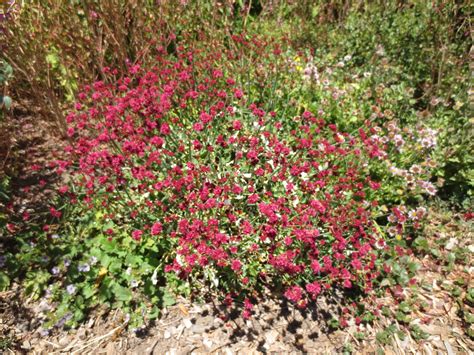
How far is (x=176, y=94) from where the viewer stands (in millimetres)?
3611

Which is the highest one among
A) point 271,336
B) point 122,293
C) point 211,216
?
point 211,216

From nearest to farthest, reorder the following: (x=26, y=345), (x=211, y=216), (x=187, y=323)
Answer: (x=26, y=345)
(x=187, y=323)
(x=211, y=216)

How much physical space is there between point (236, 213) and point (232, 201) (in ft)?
0.37

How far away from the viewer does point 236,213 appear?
2832mm

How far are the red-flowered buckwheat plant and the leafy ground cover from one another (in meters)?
0.02

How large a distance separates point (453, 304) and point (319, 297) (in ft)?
4.33

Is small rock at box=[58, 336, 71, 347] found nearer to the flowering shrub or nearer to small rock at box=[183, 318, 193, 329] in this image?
the flowering shrub

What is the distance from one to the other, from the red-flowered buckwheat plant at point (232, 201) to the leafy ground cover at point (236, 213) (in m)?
0.02

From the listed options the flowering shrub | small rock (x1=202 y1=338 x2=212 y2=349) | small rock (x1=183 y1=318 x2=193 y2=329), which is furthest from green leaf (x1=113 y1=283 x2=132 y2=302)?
small rock (x1=202 y1=338 x2=212 y2=349)

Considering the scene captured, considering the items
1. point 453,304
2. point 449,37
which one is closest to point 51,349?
point 453,304

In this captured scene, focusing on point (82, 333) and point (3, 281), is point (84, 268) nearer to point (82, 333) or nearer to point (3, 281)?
point (82, 333)

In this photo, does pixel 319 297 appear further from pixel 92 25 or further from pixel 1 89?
pixel 1 89

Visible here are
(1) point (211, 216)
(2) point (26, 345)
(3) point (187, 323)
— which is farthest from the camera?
(1) point (211, 216)

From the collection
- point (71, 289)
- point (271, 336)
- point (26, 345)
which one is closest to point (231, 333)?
point (271, 336)
